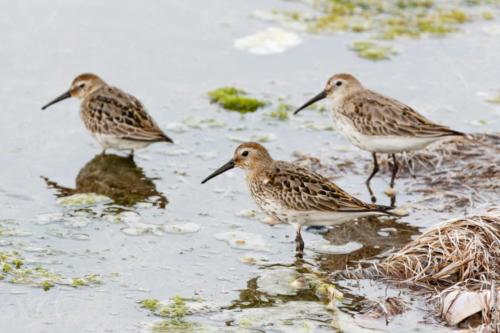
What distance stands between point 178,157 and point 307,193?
236cm

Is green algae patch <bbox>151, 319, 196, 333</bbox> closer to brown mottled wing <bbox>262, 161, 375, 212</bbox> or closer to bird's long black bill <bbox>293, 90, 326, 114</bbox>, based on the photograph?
brown mottled wing <bbox>262, 161, 375, 212</bbox>

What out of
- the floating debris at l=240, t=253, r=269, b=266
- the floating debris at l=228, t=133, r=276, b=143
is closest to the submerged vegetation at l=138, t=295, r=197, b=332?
the floating debris at l=240, t=253, r=269, b=266

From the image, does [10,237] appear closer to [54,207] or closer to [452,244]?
[54,207]

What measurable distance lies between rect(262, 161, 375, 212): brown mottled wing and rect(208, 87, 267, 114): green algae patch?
296 cm

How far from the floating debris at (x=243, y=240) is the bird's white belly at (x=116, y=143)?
2145mm

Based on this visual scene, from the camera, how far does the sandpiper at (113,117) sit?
35.0 ft

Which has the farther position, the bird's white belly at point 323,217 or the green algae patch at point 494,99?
the green algae patch at point 494,99

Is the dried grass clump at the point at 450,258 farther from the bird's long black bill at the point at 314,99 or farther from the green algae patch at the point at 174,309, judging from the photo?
the bird's long black bill at the point at 314,99

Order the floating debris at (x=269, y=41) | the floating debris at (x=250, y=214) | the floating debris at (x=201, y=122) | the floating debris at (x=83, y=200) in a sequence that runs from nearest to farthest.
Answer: the floating debris at (x=250, y=214) → the floating debris at (x=83, y=200) → the floating debris at (x=201, y=122) → the floating debris at (x=269, y=41)

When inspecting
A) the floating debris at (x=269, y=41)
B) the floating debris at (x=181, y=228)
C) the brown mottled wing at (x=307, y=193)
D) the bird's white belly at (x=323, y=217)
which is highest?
the floating debris at (x=269, y=41)

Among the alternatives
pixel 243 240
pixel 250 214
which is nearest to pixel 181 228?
pixel 243 240

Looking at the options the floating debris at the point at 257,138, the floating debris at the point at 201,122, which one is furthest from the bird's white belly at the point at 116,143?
the floating debris at the point at 257,138

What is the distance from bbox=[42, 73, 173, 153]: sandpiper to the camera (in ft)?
35.0

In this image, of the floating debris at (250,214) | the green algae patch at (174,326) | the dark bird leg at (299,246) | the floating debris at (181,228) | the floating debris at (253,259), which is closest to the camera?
the green algae patch at (174,326)
